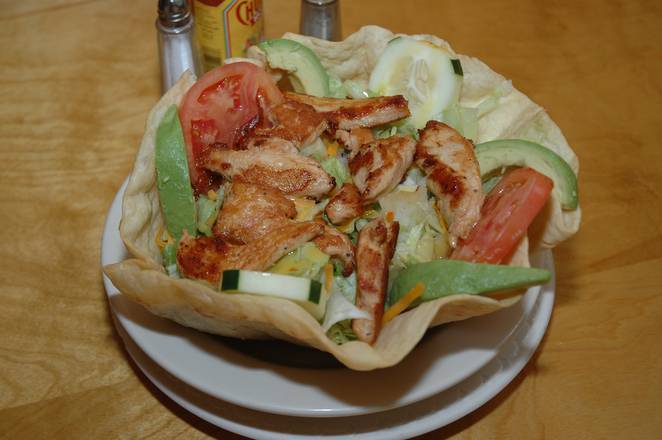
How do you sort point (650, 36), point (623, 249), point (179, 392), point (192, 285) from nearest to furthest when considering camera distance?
point (192, 285) < point (179, 392) < point (623, 249) < point (650, 36)

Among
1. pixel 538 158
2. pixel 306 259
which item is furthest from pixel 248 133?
pixel 538 158

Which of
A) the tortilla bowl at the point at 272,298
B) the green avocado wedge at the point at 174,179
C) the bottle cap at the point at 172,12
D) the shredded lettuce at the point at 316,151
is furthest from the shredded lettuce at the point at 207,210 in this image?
the bottle cap at the point at 172,12

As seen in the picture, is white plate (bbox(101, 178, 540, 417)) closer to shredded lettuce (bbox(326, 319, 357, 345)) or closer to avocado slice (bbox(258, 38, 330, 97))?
shredded lettuce (bbox(326, 319, 357, 345))

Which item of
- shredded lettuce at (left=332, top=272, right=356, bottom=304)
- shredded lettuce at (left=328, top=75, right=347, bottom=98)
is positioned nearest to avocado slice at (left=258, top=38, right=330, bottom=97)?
shredded lettuce at (left=328, top=75, right=347, bottom=98)

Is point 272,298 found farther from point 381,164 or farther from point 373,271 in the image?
point 381,164

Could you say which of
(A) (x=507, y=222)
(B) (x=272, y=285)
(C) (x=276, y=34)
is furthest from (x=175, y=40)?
(A) (x=507, y=222)

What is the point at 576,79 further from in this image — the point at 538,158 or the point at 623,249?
the point at 538,158
